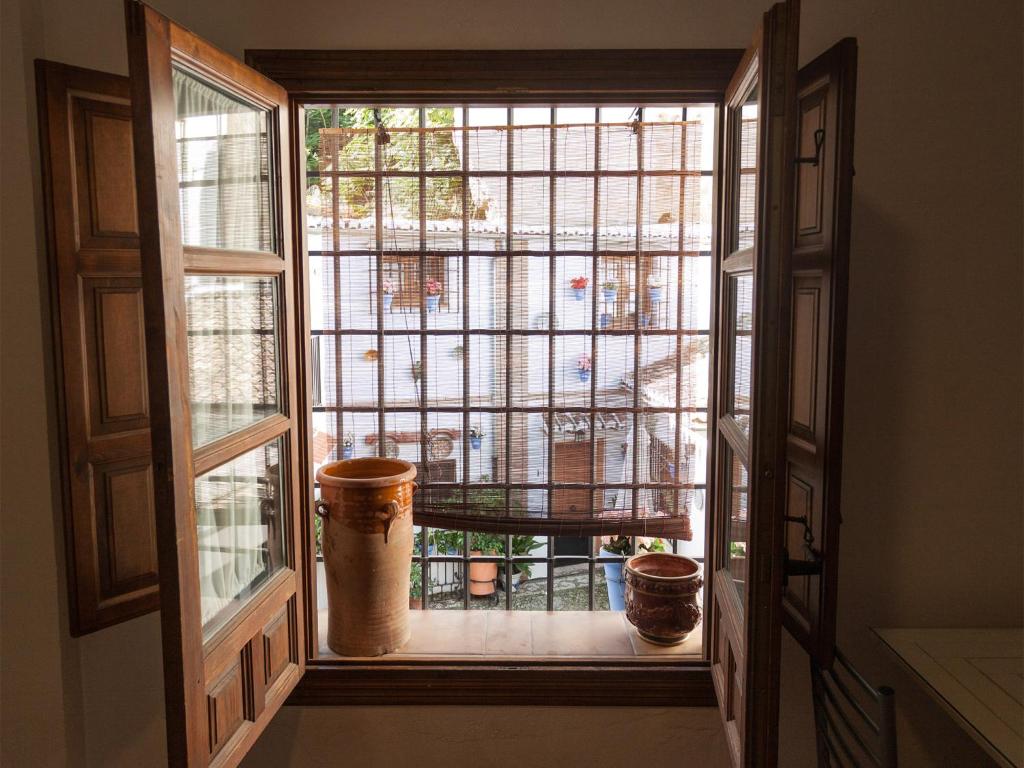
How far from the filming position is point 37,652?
2334 millimetres

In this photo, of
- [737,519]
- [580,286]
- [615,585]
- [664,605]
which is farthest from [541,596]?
[737,519]

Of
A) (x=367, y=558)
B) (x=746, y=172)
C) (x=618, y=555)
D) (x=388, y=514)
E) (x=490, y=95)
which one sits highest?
(x=490, y=95)

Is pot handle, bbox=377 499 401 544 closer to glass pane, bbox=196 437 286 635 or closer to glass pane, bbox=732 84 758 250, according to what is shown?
glass pane, bbox=196 437 286 635

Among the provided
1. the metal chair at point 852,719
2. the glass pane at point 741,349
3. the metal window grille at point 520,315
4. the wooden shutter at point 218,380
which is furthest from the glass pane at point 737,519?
the wooden shutter at point 218,380

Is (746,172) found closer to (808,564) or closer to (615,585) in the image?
(808,564)

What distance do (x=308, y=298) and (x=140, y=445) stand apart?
65 cm

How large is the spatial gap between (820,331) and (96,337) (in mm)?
1934

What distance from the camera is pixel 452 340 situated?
9.61 ft

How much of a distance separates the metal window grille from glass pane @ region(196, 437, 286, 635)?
72 cm

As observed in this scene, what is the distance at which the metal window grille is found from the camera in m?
2.86

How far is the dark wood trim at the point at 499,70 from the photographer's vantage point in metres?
2.36

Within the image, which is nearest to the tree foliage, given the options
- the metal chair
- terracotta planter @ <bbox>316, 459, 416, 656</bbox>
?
terracotta planter @ <bbox>316, 459, 416, 656</bbox>

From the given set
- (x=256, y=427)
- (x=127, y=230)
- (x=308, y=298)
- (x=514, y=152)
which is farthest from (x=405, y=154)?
(x=256, y=427)

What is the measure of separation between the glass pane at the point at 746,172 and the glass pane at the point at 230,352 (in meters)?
1.28
